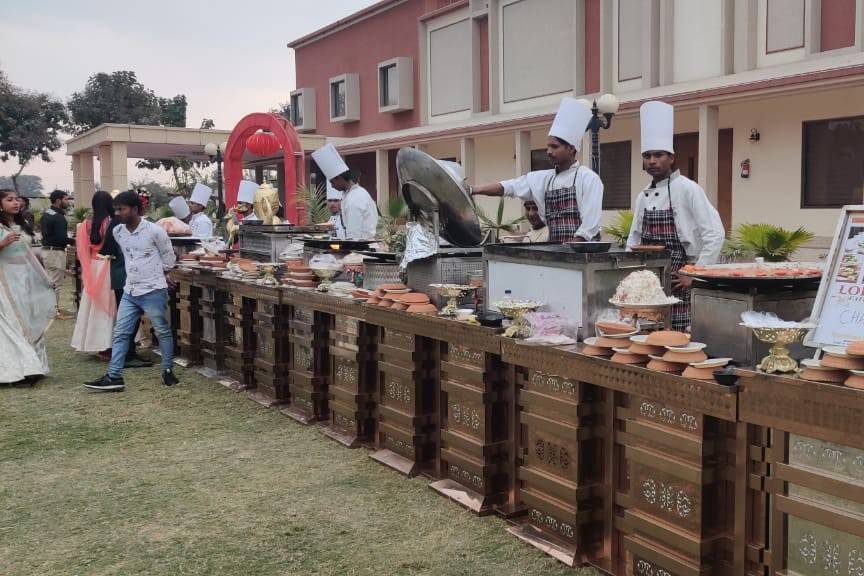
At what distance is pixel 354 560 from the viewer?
125 inches

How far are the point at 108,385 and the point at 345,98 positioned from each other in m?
17.5

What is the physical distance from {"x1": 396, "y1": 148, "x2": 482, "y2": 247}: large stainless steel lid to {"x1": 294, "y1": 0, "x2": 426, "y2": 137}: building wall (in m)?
16.3

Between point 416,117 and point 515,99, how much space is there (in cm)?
443

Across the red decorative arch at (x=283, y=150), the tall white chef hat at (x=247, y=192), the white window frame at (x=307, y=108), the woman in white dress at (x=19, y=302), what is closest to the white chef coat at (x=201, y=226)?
the tall white chef hat at (x=247, y=192)

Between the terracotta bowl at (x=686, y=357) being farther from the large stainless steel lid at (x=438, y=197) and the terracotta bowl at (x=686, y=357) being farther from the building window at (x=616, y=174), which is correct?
the building window at (x=616, y=174)

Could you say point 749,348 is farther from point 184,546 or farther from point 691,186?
point 184,546

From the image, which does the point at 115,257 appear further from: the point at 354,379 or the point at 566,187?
the point at 566,187

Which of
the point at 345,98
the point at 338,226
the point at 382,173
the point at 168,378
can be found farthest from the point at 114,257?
the point at 345,98

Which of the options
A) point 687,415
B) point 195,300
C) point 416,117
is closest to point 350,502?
point 687,415

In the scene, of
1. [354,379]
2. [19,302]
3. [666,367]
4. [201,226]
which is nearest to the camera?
[666,367]

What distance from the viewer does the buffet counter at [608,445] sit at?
2297mm

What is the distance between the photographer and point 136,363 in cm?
737

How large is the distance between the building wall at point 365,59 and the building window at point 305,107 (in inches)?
6.9

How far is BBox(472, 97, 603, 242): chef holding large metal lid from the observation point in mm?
4320
